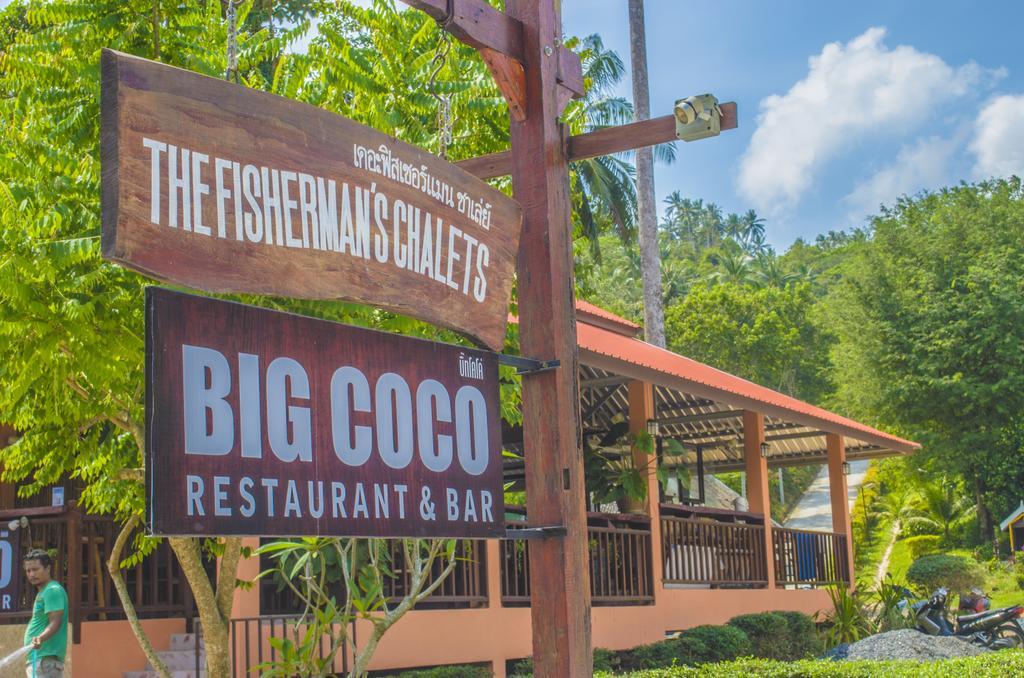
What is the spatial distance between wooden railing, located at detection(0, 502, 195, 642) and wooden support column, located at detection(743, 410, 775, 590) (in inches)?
365

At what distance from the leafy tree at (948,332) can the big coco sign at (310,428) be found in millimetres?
37922

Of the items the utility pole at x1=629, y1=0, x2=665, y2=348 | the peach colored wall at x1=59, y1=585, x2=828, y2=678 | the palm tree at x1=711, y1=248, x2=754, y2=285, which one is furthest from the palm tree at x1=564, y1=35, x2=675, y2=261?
the palm tree at x1=711, y1=248, x2=754, y2=285

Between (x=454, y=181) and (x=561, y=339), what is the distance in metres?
0.95

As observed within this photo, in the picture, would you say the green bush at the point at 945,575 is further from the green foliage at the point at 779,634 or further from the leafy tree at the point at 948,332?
the green foliage at the point at 779,634

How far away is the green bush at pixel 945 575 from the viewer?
32.4 m

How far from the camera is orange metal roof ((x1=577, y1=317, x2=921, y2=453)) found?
13.1m

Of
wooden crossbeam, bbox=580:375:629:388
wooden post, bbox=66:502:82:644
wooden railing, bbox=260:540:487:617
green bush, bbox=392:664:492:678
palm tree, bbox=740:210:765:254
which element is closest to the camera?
wooden post, bbox=66:502:82:644

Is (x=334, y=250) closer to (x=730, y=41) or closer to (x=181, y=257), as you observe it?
(x=181, y=257)

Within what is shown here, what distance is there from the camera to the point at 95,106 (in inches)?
299

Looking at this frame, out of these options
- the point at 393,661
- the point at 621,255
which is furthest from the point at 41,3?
the point at 621,255

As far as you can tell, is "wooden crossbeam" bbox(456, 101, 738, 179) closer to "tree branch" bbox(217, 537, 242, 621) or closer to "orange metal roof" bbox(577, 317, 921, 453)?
"tree branch" bbox(217, 537, 242, 621)

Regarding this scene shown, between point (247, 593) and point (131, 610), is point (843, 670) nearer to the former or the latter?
point (247, 593)

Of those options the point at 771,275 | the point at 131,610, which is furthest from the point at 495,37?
the point at 771,275

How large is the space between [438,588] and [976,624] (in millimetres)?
9417
